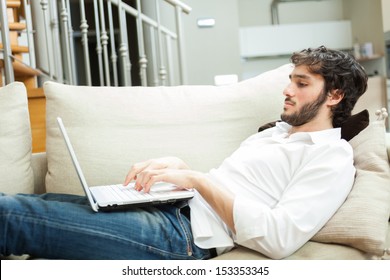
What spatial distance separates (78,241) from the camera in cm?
98

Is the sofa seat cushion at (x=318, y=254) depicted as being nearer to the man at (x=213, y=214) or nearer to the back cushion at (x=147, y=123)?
the man at (x=213, y=214)

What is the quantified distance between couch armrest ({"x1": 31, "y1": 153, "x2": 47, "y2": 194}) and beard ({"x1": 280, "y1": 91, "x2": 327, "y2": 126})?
0.83m

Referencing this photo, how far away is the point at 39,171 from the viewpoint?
4.99 feet

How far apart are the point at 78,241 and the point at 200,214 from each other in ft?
0.95

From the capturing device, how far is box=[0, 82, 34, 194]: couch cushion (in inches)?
52.8

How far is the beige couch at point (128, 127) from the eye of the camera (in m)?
1.37

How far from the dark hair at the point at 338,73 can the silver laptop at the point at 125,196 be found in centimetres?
51

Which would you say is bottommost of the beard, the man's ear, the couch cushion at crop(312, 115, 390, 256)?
the couch cushion at crop(312, 115, 390, 256)

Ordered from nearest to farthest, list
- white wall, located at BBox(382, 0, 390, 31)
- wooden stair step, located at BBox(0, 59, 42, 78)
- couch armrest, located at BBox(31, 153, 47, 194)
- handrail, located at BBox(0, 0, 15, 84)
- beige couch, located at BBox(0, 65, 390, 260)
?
beige couch, located at BBox(0, 65, 390, 260)
couch armrest, located at BBox(31, 153, 47, 194)
handrail, located at BBox(0, 0, 15, 84)
wooden stair step, located at BBox(0, 59, 42, 78)
white wall, located at BBox(382, 0, 390, 31)

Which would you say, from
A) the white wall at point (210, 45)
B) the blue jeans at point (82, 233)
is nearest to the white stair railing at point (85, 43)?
the white wall at point (210, 45)

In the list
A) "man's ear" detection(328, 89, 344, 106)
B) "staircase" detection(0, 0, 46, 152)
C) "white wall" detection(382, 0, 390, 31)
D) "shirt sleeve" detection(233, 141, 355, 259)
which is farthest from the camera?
"white wall" detection(382, 0, 390, 31)

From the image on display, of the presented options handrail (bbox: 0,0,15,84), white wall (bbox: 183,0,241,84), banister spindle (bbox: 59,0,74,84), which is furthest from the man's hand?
white wall (bbox: 183,0,241,84)

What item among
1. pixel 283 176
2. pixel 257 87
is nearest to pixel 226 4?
pixel 257 87

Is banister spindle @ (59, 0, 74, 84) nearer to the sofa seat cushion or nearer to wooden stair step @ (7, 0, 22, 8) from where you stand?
wooden stair step @ (7, 0, 22, 8)
